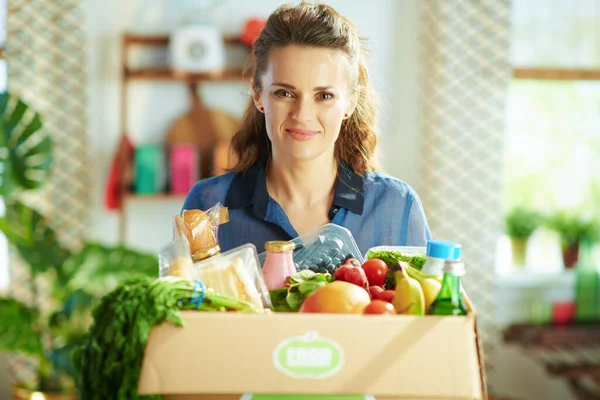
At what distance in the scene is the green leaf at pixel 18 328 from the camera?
3.21 metres

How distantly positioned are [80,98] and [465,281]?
2.29 meters

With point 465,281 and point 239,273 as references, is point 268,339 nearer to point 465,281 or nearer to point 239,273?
point 239,273

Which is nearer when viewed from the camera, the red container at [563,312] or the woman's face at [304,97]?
the woman's face at [304,97]

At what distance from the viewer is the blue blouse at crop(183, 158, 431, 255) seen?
1564 millimetres

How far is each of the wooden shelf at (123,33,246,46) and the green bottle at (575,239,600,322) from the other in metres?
2.30

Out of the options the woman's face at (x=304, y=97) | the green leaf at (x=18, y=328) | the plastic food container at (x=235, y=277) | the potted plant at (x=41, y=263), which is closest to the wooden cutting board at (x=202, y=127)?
the potted plant at (x=41, y=263)

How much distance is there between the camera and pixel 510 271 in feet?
13.9

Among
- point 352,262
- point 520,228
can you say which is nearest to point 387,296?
point 352,262

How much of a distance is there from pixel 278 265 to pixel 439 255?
28 cm

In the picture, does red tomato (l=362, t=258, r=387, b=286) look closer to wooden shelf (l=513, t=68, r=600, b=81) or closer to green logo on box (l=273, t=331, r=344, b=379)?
green logo on box (l=273, t=331, r=344, b=379)

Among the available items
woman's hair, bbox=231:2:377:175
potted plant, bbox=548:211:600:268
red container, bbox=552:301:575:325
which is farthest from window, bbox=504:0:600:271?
woman's hair, bbox=231:2:377:175

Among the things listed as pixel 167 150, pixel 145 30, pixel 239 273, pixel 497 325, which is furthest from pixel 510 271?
pixel 239 273

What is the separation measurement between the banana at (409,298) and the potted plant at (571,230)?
3.46m

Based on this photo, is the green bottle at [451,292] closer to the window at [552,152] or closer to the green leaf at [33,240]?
the green leaf at [33,240]
